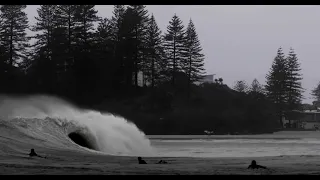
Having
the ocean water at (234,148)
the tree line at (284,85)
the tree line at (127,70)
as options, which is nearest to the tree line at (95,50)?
the tree line at (127,70)

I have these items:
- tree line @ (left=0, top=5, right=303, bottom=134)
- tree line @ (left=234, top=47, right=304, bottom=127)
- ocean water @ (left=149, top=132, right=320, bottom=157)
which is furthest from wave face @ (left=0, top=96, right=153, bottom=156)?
tree line @ (left=234, top=47, right=304, bottom=127)

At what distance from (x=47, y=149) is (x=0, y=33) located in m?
58.4

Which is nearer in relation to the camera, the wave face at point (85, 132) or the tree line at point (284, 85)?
the wave face at point (85, 132)

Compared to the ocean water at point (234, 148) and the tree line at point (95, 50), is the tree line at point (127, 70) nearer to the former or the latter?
the tree line at point (95, 50)

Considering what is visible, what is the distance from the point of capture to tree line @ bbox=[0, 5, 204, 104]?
7369 centimetres

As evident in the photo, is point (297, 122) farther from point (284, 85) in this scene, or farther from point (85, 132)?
point (85, 132)

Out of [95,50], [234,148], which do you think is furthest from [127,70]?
[234,148]

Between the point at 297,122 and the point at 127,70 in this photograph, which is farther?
the point at 297,122

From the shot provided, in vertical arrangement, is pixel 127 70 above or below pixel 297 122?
above

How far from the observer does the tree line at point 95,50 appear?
7369 cm

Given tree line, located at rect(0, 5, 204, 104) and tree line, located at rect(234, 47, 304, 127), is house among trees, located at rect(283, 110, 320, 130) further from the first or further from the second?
tree line, located at rect(0, 5, 204, 104)

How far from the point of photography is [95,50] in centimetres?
7750

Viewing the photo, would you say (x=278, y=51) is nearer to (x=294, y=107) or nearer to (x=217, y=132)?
(x=294, y=107)
